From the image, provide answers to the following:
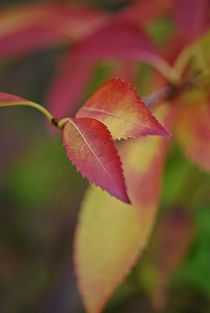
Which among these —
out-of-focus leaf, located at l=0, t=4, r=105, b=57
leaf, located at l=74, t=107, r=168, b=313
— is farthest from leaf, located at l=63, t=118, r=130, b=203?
out-of-focus leaf, located at l=0, t=4, r=105, b=57

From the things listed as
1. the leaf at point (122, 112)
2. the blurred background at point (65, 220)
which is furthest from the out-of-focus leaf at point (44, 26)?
the leaf at point (122, 112)

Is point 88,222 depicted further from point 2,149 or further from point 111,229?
point 2,149

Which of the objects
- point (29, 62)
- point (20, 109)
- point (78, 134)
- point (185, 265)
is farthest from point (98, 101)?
point (20, 109)

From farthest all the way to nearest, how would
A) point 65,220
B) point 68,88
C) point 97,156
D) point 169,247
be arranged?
point 65,220 < point 68,88 < point 169,247 < point 97,156

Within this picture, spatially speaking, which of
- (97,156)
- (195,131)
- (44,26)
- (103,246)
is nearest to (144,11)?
(44,26)

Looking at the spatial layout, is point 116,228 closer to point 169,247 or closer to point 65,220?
point 169,247

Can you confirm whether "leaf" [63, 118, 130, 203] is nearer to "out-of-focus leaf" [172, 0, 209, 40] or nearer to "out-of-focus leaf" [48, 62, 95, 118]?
"out-of-focus leaf" [172, 0, 209, 40]

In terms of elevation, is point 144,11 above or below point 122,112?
below
